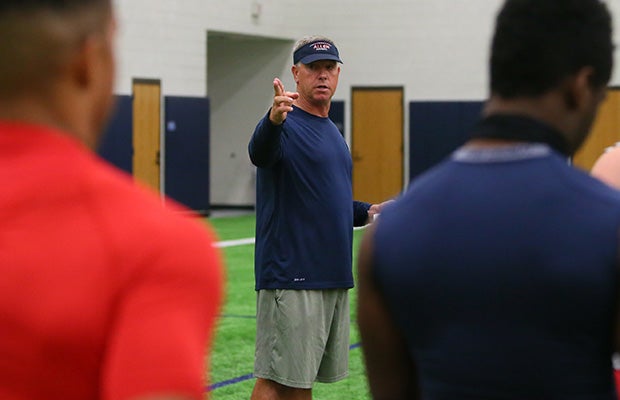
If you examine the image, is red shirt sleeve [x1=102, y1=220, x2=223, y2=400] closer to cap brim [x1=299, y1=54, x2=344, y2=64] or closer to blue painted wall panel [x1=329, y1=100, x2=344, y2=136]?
cap brim [x1=299, y1=54, x2=344, y2=64]

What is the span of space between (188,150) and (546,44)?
20.0 m

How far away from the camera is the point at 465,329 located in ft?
6.44

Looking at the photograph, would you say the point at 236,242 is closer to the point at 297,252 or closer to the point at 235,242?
the point at 235,242

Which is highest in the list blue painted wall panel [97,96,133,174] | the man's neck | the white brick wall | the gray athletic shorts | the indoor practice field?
the white brick wall

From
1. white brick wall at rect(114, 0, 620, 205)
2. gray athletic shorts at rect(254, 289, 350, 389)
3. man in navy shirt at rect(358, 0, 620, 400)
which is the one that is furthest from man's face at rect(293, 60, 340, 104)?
white brick wall at rect(114, 0, 620, 205)

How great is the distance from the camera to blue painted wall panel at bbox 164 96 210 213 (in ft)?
69.9

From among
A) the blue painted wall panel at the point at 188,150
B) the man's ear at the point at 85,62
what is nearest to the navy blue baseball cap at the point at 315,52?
the man's ear at the point at 85,62

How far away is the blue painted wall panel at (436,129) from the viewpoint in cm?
2230

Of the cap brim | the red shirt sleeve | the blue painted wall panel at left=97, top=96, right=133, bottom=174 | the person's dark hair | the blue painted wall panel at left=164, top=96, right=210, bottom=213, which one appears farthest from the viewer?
the blue painted wall panel at left=164, top=96, right=210, bottom=213

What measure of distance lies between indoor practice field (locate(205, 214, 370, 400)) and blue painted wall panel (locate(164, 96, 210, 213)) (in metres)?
7.17

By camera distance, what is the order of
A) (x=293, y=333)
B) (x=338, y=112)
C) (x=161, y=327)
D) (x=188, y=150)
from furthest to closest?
1. (x=338, y=112)
2. (x=188, y=150)
3. (x=293, y=333)
4. (x=161, y=327)

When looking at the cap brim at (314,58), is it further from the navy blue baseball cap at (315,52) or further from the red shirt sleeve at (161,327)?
the red shirt sleeve at (161,327)

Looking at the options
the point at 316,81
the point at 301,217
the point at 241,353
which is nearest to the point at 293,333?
the point at 301,217

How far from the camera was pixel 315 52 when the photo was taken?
5926 millimetres
